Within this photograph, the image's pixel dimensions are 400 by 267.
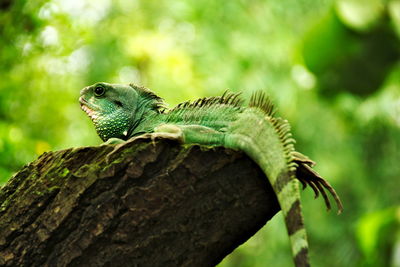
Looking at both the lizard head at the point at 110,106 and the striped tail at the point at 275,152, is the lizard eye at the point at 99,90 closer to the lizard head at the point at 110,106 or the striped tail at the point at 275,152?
the lizard head at the point at 110,106

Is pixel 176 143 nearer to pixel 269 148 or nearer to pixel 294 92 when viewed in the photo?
pixel 269 148

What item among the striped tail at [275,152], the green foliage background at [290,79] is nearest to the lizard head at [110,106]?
the striped tail at [275,152]

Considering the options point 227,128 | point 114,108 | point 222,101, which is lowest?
point 227,128

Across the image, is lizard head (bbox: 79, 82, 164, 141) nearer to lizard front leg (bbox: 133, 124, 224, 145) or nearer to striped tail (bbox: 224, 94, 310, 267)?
lizard front leg (bbox: 133, 124, 224, 145)

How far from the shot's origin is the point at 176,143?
2029mm

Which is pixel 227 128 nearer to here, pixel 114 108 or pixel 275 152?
pixel 275 152

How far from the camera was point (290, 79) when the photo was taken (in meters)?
8.61

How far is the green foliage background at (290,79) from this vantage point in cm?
630

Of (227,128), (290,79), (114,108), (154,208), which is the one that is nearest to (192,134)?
(227,128)

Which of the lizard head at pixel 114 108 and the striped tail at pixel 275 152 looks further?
the lizard head at pixel 114 108

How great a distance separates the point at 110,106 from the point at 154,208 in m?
0.50

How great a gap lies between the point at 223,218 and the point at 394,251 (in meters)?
4.74

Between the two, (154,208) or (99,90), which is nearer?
(154,208)

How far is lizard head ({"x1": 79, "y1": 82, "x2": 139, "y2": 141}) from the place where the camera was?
7.45 ft
